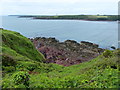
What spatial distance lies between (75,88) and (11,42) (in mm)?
19630

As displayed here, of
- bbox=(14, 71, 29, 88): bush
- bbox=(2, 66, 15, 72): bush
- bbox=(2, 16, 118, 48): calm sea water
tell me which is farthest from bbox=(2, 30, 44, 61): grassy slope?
bbox=(2, 16, 118, 48): calm sea water

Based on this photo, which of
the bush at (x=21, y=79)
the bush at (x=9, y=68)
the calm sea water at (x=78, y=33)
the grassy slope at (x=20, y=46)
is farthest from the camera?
the calm sea water at (x=78, y=33)

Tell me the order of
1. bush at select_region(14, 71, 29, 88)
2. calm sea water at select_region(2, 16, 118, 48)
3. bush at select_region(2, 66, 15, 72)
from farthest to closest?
calm sea water at select_region(2, 16, 118, 48) → bush at select_region(2, 66, 15, 72) → bush at select_region(14, 71, 29, 88)

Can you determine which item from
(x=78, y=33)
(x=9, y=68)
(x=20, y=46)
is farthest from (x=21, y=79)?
(x=78, y=33)

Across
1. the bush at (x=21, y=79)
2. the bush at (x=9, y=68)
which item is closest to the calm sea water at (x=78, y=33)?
the bush at (x=9, y=68)

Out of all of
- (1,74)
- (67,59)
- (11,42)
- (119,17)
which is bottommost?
(67,59)

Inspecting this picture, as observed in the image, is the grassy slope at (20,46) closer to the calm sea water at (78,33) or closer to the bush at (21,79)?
the bush at (21,79)

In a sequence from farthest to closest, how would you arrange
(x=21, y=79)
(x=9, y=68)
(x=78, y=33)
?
(x=78, y=33) → (x=9, y=68) → (x=21, y=79)

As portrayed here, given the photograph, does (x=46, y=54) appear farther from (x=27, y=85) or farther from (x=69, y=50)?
(x=27, y=85)

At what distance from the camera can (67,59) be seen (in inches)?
1566

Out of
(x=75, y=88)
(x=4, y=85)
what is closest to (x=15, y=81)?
(x=4, y=85)

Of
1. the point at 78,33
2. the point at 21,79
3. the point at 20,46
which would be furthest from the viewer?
the point at 78,33

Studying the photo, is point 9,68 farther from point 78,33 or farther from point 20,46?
point 78,33

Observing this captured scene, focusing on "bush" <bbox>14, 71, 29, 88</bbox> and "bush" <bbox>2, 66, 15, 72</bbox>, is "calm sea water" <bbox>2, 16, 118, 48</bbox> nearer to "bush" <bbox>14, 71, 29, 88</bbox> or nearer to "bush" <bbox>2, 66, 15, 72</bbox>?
"bush" <bbox>2, 66, 15, 72</bbox>
